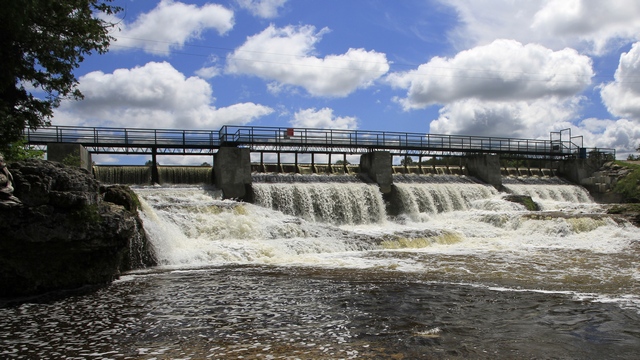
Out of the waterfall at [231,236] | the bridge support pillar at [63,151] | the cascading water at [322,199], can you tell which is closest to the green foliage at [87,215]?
the waterfall at [231,236]

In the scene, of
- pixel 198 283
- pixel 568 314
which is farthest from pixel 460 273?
pixel 198 283

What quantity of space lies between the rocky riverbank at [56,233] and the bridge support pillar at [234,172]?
12.9m

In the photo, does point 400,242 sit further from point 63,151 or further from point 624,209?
point 63,151

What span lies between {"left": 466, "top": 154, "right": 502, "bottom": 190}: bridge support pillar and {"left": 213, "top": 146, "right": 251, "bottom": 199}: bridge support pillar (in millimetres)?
18477

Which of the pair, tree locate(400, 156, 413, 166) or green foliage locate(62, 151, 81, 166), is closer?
green foliage locate(62, 151, 81, 166)

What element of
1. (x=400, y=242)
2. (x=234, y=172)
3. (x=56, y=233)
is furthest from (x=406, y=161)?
(x=56, y=233)

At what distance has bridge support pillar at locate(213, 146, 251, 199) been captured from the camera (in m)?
23.4

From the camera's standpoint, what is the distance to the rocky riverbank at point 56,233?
340 inches

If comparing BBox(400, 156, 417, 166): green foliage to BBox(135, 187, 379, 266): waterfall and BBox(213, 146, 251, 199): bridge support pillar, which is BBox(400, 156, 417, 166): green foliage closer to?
BBox(213, 146, 251, 199): bridge support pillar

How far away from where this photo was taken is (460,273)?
11219 mm

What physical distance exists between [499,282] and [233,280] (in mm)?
5959

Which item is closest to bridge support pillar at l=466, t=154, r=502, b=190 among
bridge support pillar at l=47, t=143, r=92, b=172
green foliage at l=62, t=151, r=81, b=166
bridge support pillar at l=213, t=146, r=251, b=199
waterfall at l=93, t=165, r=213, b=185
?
bridge support pillar at l=213, t=146, r=251, b=199

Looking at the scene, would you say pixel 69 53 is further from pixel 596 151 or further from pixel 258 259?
pixel 596 151

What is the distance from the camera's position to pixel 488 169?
33.2 metres
